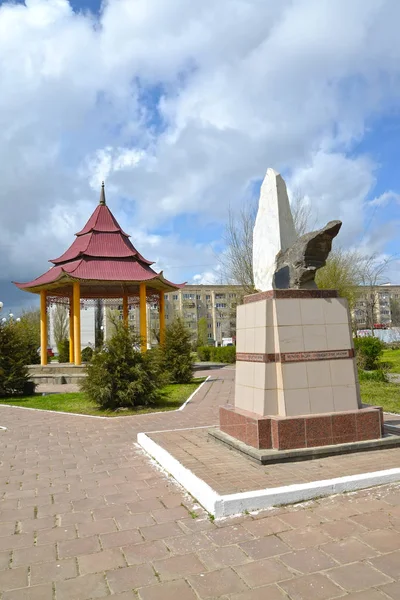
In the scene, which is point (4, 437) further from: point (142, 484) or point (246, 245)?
point (246, 245)

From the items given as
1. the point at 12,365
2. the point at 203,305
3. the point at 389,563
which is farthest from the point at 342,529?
the point at 203,305

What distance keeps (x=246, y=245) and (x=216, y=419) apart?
17588 mm

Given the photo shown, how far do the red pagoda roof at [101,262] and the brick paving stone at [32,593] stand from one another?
17.9 m

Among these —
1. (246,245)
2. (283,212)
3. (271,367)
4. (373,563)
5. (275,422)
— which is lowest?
(373,563)

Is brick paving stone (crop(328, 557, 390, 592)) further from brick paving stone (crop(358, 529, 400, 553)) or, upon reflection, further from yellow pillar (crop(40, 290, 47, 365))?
yellow pillar (crop(40, 290, 47, 365))

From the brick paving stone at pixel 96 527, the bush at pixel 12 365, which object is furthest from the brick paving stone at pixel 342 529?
the bush at pixel 12 365

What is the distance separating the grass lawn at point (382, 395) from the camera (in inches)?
401

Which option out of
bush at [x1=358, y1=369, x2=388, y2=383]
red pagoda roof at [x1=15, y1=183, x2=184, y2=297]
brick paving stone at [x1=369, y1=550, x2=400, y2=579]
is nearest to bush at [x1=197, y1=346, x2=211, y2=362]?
red pagoda roof at [x1=15, y1=183, x2=184, y2=297]

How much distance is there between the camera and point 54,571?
3.19 meters

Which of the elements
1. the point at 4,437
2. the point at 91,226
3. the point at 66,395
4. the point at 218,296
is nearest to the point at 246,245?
the point at 91,226

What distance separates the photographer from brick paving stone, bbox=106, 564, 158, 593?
9.71 ft

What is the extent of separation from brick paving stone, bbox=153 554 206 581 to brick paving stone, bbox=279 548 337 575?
599mm

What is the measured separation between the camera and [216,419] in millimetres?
9023

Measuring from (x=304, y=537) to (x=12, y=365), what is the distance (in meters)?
13.5
